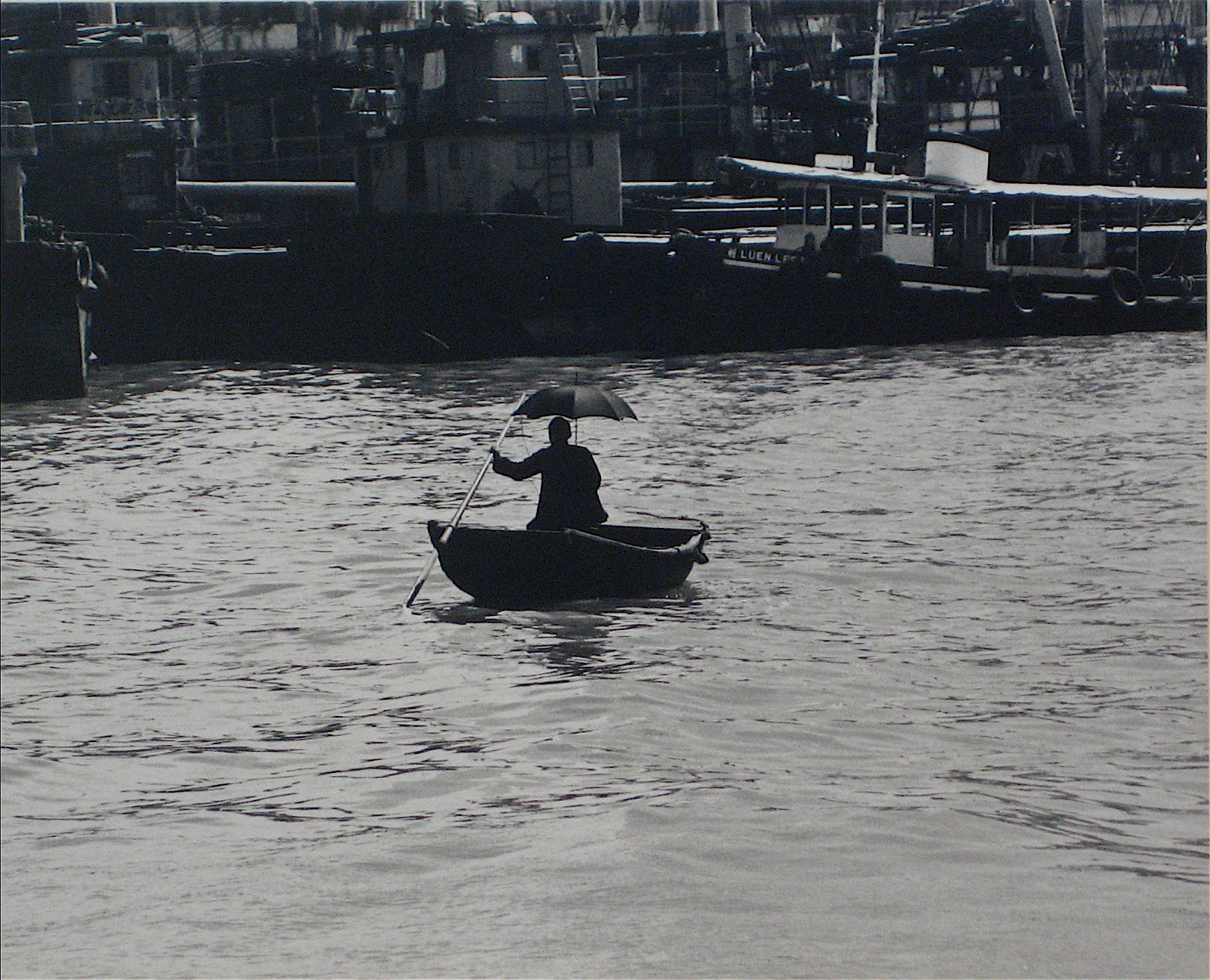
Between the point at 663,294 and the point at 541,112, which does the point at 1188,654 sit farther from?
the point at 541,112

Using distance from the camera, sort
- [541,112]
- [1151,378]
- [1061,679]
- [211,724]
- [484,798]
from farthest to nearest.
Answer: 1. [541,112]
2. [1151,378]
3. [1061,679]
4. [211,724]
5. [484,798]

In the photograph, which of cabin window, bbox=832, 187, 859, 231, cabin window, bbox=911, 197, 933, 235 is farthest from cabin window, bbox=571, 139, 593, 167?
cabin window, bbox=911, 197, 933, 235

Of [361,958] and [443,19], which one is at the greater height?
[443,19]

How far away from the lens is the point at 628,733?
8500 mm

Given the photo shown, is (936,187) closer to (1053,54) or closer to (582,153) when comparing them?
(1053,54)

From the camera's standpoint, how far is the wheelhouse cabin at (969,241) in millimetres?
28969

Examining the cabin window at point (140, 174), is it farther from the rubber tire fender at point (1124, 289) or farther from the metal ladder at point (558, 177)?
the rubber tire fender at point (1124, 289)

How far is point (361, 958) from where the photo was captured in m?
5.66

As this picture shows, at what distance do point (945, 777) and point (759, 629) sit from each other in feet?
10.4

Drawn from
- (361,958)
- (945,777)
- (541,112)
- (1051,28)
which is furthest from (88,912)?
(1051,28)

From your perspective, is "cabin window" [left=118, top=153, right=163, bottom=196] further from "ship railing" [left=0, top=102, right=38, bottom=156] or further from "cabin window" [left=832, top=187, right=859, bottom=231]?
"cabin window" [left=832, top=187, right=859, bottom=231]

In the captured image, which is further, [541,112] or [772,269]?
[541,112]

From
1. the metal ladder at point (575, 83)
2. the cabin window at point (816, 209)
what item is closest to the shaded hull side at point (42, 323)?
the metal ladder at point (575, 83)

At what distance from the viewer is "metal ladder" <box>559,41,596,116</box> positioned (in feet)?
112
